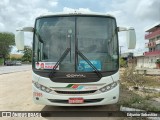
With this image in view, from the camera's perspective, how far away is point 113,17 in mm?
8430

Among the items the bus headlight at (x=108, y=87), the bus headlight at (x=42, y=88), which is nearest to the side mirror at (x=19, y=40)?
the bus headlight at (x=42, y=88)

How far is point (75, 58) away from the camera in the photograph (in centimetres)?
785

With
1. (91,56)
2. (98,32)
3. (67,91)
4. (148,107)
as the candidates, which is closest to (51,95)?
(67,91)

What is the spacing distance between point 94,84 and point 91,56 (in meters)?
0.85

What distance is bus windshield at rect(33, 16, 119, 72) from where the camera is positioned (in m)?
7.85

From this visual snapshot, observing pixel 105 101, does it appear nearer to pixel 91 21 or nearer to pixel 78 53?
pixel 78 53

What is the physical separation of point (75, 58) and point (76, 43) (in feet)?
1.56

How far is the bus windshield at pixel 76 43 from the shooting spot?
7848 millimetres

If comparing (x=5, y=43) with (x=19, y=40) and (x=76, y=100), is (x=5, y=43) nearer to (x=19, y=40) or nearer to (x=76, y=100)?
(x=19, y=40)

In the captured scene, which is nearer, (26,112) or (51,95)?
(51,95)

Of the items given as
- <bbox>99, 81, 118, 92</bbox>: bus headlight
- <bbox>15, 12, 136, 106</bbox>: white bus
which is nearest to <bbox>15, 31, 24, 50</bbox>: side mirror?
<bbox>15, 12, 136, 106</bbox>: white bus

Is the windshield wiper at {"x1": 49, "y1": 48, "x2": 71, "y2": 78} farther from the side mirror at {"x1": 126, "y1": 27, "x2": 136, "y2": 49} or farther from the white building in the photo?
the white building

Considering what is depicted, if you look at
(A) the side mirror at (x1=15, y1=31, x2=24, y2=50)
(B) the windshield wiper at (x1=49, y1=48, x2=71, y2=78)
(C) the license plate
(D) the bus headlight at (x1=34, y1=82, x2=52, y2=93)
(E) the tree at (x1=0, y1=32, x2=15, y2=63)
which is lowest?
(C) the license plate

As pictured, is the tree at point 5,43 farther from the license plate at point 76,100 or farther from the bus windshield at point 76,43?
the license plate at point 76,100
